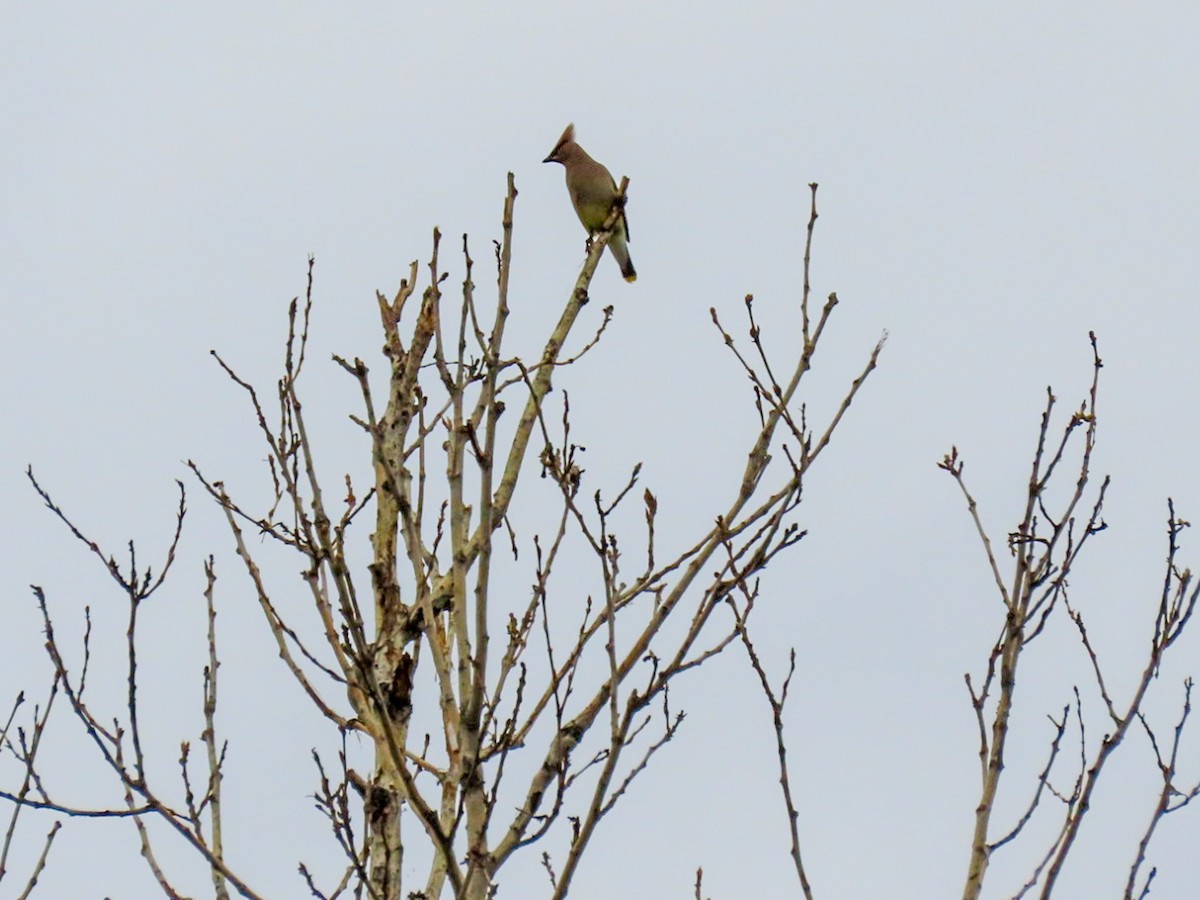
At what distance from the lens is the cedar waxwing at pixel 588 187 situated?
9344mm

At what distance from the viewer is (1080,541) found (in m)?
3.71

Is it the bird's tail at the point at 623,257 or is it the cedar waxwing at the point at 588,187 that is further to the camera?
the bird's tail at the point at 623,257

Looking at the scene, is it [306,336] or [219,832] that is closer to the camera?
[219,832]

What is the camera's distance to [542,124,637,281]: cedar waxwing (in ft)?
30.7

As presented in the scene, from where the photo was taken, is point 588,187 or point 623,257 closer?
point 588,187

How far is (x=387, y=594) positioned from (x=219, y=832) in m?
1.38

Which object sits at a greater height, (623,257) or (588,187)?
(623,257)

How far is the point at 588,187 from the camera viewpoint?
30.9 ft

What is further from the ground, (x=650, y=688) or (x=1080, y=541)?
(x=1080, y=541)

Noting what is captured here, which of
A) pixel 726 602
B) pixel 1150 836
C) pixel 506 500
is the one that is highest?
pixel 506 500

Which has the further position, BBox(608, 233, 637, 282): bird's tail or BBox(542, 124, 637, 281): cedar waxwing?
BBox(608, 233, 637, 282): bird's tail

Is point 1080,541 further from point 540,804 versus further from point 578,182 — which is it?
point 578,182

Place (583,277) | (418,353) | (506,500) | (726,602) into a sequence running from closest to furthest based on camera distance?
(726,602) → (506,500) → (583,277) → (418,353)

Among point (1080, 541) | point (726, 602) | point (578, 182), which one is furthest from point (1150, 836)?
point (578, 182)
